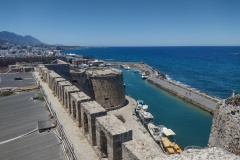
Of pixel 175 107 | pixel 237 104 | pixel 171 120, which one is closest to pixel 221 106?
pixel 237 104

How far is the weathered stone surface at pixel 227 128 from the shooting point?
464cm

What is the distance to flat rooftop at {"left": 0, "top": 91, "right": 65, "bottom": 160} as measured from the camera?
23.5ft

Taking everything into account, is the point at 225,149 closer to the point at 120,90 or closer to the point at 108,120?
the point at 108,120

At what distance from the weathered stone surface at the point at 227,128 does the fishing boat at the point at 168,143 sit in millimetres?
17046

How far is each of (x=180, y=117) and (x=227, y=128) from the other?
2979 centimetres

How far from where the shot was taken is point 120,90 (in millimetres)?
32688

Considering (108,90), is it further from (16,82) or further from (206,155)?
(206,155)

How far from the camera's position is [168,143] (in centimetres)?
2277

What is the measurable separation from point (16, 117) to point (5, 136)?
1.98 metres

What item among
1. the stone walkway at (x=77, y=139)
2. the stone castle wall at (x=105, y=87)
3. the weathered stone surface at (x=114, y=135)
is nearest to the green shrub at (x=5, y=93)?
the stone walkway at (x=77, y=139)

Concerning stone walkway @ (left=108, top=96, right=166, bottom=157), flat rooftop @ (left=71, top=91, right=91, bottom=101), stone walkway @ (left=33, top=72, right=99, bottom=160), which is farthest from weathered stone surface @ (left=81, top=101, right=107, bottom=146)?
stone walkway @ (left=108, top=96, right=166, bottom=157)

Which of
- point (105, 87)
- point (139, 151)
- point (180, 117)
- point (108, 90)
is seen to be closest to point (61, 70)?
point (105, 87)

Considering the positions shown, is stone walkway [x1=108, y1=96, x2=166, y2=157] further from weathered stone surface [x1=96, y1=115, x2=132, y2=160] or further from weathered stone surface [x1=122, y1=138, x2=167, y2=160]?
weathered stone surface [x1=122, y1=138, x2=167, y2=160]

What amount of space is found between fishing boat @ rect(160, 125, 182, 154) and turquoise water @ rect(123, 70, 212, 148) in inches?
56.4
